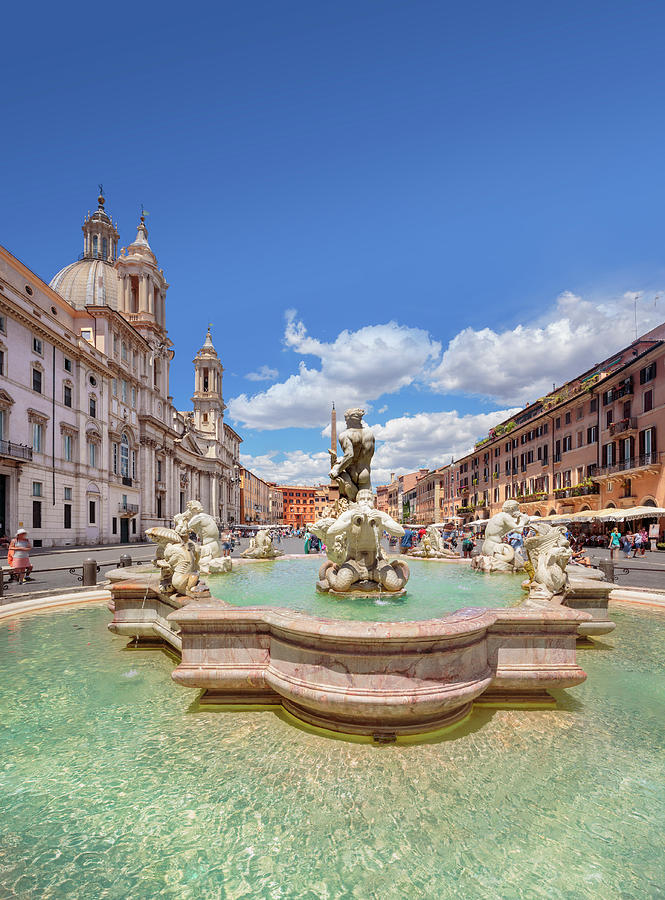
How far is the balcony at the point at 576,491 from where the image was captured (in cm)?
3541

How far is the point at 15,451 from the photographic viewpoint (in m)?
26.5

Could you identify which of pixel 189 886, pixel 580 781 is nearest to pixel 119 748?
pixel 189 886

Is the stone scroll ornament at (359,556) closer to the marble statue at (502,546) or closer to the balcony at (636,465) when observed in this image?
the marble statue at (502,546)

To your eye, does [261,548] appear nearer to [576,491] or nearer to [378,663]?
[378,663]

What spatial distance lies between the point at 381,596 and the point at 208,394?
279ft

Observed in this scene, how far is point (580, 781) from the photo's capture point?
318cm

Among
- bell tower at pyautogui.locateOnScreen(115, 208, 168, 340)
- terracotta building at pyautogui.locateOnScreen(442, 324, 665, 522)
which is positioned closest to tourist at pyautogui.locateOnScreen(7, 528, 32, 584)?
terracotta building at pyautogui.locateOnScreen(442, 324, 665, 522)

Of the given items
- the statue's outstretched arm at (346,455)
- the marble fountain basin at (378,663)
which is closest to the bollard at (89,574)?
the statue's outstretched arm at (346,455)

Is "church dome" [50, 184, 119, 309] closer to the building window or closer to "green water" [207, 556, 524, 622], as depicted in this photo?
the building window

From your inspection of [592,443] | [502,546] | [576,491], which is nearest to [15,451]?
[502,546]

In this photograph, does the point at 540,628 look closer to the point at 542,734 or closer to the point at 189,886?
the point at 542,734

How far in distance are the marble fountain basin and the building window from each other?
29.9 metres

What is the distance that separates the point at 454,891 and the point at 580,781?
1.42m

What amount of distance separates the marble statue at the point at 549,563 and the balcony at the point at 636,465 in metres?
27.9
